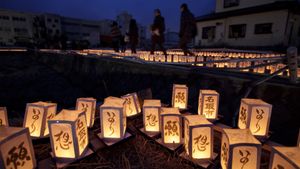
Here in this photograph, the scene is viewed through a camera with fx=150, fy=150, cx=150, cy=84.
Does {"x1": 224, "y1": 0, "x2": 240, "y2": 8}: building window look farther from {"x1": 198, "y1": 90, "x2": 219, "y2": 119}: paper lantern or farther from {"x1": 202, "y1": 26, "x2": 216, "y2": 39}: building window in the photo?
{"x1": 198, "y1": 90, "x2": 219, "y2": 119}: paper lantern

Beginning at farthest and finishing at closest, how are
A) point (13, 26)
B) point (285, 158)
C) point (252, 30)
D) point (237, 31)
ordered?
1. point (13, 26)
2. point (237, 31)
3. point (252, 30)
4. point (285, 158)

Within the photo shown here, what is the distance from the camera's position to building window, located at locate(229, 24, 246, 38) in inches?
500

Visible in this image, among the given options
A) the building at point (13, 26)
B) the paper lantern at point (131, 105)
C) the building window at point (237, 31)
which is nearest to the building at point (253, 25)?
the building window at point (237, 31)

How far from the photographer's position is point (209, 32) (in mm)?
15398

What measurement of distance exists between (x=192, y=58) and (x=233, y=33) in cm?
1113

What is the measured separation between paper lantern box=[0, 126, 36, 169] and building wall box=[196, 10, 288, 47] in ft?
46.6

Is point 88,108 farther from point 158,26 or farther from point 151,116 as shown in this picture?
point 158,26

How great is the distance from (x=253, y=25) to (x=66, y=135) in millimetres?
14797

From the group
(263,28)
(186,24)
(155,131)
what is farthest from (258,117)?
(263,28)

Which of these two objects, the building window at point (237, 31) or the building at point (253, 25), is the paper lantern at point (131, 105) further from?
the building window at point (237, 31)

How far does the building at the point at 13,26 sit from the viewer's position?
29069 mm

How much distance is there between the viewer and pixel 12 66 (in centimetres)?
983

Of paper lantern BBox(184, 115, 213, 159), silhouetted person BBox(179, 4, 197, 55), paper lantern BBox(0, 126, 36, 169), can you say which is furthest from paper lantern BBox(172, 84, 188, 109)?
silhouetted person BBox(179, 4, 197, 55)

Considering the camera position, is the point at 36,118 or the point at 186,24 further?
the point at 186,24
